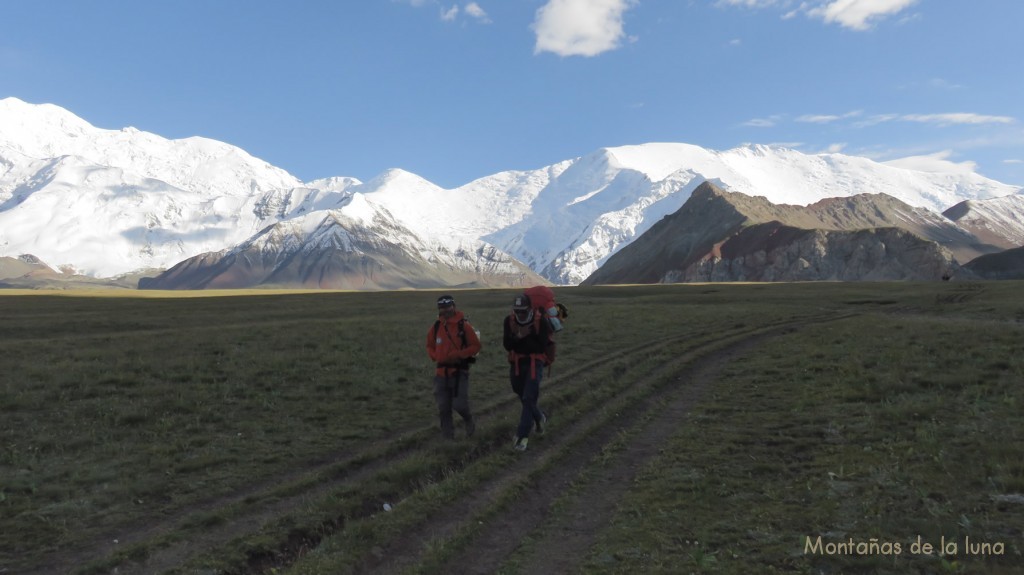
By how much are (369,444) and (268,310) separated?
5365 centimetres

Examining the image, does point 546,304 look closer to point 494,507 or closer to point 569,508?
point 569,508

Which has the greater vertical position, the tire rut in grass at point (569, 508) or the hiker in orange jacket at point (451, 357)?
the hiker in orange jacket at point (451, 357)

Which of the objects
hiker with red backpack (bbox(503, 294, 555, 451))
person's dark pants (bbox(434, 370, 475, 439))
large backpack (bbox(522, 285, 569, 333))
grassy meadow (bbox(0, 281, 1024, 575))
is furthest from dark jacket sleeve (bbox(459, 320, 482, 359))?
grassy meadow (bbox(0, 281, 1024, 575))

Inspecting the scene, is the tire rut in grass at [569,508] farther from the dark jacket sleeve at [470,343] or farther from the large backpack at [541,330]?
the dark jacket sleeve at [470,343]

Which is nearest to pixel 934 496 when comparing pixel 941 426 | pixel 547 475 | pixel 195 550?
pixel 941 426

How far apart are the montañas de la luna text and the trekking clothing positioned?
7609 millimetres

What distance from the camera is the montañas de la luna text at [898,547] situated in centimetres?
802

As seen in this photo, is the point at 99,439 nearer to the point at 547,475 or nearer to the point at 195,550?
the point at 195,550

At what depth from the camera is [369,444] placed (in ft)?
51.9

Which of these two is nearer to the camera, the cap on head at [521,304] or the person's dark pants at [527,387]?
the person's dark pants at [527,387]

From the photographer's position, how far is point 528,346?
51.1 feet

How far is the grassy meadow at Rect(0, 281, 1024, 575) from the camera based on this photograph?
30.2 feet

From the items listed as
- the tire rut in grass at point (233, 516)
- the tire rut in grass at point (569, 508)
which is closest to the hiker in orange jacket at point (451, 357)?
the tire rut in grass at point (233, 516)

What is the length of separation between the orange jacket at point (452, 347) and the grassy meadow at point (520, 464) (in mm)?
1892
